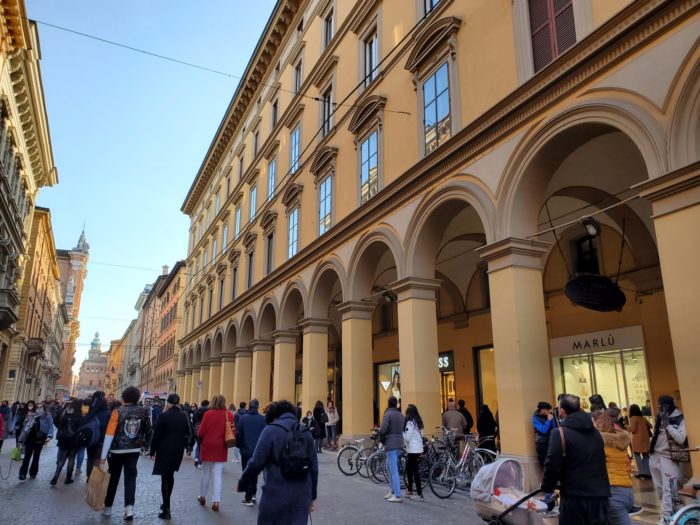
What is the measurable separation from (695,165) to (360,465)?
8.97 m

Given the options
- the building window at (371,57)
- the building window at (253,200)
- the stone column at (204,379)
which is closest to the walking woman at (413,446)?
the building window at (371,57)

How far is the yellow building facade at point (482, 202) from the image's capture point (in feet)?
25.9

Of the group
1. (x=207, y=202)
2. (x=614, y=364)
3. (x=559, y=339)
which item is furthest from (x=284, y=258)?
(x=207, y=202)

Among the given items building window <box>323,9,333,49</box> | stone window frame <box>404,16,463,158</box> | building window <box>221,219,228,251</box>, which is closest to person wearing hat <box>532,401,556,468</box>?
stone window frame <box>404,16,463,158</box>

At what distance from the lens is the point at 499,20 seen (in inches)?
Result: 436

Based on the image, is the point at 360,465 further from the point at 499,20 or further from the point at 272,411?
the point at 499,20

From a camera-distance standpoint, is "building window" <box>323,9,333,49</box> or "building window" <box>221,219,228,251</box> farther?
"building window" <box>221,219,228,251</box>

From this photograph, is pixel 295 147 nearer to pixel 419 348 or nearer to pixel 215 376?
pixel 419 348

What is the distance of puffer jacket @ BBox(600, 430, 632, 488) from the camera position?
4934mm

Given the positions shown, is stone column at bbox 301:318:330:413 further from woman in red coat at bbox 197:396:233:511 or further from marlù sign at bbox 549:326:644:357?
woman in red coat at bbox 197:396:233:511

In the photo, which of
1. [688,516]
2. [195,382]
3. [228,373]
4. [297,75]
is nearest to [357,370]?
[688,516]

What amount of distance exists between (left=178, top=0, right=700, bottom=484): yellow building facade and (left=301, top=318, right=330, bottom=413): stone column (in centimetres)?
7

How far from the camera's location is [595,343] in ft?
46.6

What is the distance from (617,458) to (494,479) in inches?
46.1
